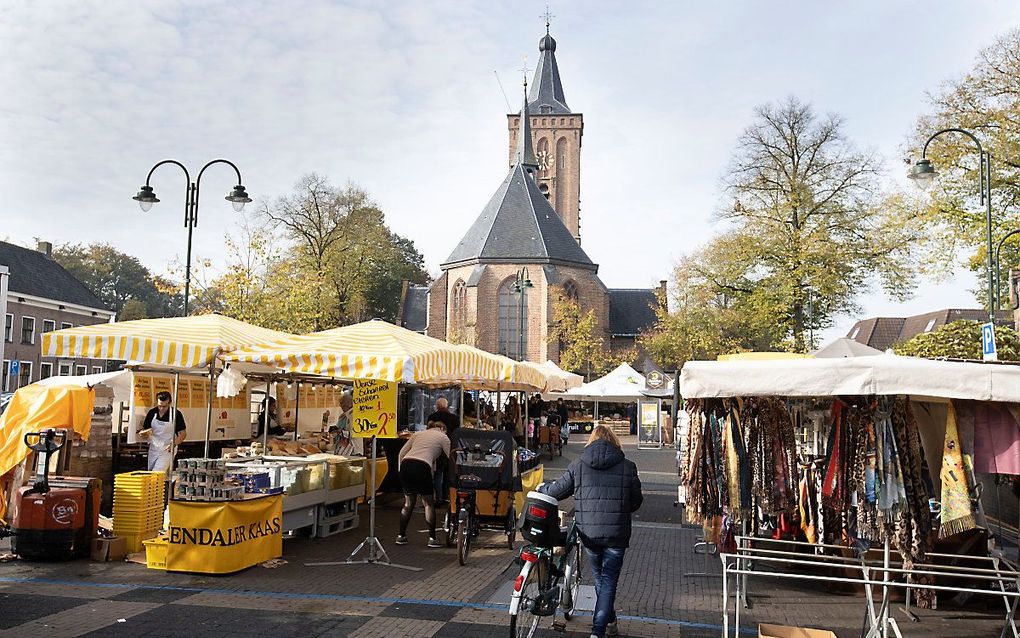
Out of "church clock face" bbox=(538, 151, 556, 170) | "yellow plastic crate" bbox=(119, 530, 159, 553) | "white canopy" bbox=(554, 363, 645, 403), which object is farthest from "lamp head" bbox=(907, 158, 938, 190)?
"church clock face" bbox=(538, 151, 556, 170)

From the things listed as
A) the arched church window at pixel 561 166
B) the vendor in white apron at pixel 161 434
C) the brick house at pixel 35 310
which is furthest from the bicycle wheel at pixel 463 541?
the arched church window at pixel 561 166

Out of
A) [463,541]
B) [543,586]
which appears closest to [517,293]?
[463,541]

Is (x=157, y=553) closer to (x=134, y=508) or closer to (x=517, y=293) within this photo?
(x=134, y=508)

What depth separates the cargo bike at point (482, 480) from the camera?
9.86 metres

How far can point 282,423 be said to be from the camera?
18734 millimetres

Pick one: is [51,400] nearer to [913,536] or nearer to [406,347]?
[406,347]

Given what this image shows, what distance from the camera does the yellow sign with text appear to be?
8352 mm

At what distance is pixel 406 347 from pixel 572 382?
443 inches

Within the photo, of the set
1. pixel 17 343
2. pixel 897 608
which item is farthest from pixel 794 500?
pixel 17 343

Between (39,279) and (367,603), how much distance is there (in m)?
51.5

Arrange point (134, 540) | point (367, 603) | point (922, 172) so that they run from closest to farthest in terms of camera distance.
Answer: point (367, 603) < point (134, 540) < point (922, 172)

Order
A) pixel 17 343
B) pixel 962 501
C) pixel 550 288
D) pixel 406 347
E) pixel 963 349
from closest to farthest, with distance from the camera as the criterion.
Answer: pixel 962 501
pixel 406 347
pixel 963 349
pixel 17 343
pixel 550 288

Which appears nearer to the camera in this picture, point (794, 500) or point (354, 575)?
point (794, 500)

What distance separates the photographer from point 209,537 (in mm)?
8352
